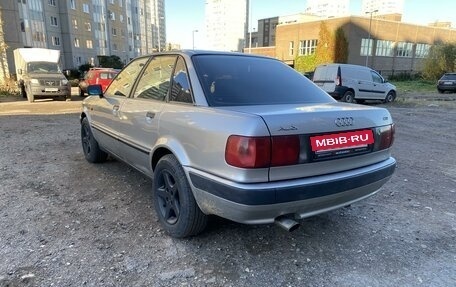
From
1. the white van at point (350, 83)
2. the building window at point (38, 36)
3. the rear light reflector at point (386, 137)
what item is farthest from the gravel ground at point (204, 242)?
the building window at point (38, 36)

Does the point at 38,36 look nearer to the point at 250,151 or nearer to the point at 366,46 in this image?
the point at 366,46

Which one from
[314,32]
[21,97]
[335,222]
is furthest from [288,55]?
[335,222]

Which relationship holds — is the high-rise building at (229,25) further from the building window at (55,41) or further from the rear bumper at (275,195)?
the rear bumper at (275,195)

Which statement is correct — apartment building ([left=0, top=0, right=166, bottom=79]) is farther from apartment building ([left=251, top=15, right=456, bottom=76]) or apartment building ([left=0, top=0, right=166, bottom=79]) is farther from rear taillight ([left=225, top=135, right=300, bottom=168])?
apartment building ([left=251, top=15, right=456, bottom=76])

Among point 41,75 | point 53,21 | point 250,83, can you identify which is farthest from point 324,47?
point 250,83

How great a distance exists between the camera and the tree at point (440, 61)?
112 ft

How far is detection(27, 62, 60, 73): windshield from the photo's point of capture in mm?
16391

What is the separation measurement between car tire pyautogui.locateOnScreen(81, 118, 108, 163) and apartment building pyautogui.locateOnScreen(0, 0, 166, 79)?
19.8m

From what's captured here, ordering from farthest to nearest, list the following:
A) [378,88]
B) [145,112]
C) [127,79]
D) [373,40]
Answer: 1. [373,40]
2. [378,88]
3. [127,79]
4. [145,112]

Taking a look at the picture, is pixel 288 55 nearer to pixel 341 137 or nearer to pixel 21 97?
pixel 21 97

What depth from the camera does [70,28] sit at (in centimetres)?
4566

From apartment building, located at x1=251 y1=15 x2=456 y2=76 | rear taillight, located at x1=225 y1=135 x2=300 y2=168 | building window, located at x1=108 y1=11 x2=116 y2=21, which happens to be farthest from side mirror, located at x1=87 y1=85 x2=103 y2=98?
building window, located at x1=108 y1=11 x2=116 y2=21

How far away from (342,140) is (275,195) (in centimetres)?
71

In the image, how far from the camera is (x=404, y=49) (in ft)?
173
